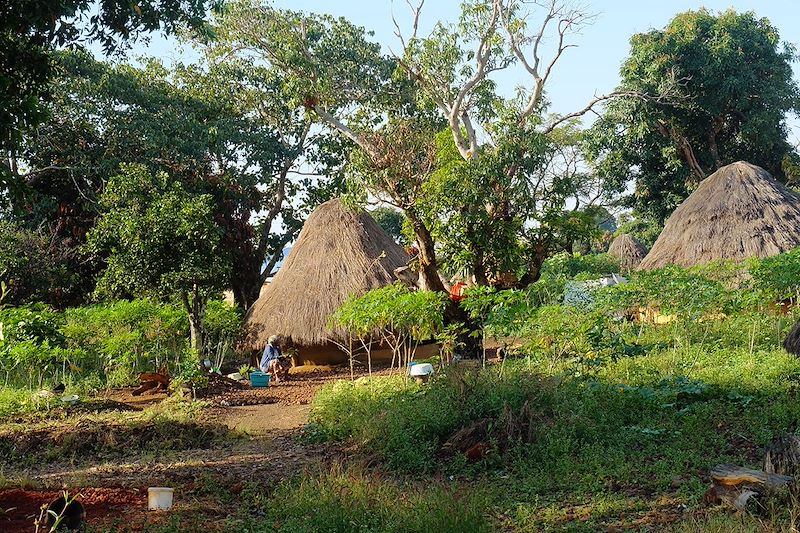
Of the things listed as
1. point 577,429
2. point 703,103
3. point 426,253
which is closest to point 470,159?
point 426,253

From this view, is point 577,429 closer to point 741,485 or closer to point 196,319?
point 741,485

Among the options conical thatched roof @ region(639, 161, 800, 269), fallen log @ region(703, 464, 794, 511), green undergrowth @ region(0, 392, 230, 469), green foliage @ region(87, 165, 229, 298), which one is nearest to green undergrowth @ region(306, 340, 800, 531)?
fallen log @ region(703, 464, 794, 511)

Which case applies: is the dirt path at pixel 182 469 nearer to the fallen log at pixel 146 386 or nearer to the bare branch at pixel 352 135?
the fallen log at pixel 146 386

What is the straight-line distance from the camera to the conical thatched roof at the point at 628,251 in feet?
78.2

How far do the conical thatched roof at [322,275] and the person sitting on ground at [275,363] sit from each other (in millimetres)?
786

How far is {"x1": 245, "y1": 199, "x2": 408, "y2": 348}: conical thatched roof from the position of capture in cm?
1297

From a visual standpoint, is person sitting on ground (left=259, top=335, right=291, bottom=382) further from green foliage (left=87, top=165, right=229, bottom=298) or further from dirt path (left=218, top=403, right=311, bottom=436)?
dirt path (left=218, top=403, right=311, bottom=436)

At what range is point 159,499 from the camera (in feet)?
15.3

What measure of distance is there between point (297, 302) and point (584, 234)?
15.6 ft

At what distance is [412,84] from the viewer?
1753 centimetres

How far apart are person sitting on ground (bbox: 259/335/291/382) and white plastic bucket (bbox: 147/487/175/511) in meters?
7.06

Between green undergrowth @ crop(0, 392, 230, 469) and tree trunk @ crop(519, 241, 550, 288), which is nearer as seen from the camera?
green undergrowth @ crop(0, 392, 230, 469)

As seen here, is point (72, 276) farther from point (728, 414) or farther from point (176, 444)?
point (728, 414)

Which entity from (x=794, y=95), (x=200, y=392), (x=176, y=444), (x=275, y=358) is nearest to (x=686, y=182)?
Answer: (x=794, y=95)
